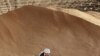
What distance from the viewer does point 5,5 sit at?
69.9 inches

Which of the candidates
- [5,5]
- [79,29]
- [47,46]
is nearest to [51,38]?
[47,46]

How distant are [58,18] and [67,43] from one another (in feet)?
0.66

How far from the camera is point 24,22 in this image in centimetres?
146

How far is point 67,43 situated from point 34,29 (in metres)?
0.21

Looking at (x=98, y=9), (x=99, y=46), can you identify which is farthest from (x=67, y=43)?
(x=98, y=9)

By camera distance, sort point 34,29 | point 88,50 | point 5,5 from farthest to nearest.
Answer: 1. point 5,5
2. point 34,29
3. point 88,50

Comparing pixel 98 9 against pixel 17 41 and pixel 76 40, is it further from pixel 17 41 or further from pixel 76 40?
pixel 17 41

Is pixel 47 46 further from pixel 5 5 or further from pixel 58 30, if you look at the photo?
pixel 5 5

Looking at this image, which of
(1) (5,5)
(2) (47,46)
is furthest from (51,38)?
(1) (5,5)

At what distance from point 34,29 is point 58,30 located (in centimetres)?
13

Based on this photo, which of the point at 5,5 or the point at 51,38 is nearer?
the point at 51,38

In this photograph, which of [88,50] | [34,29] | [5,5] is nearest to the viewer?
[88,50]

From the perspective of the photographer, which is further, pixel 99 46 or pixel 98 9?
pixel 98 9

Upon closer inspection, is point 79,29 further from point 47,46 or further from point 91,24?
point 47,46
